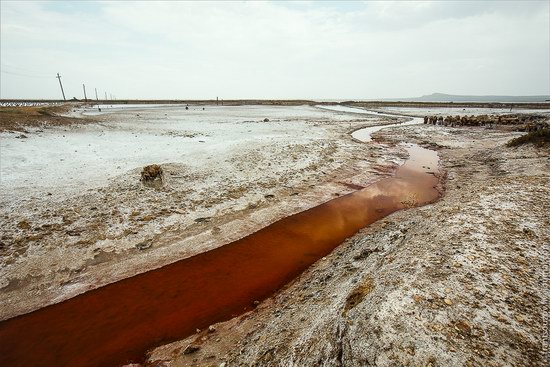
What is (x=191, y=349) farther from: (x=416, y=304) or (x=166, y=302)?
(x=416, y=304)

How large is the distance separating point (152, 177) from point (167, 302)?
27.3 ft

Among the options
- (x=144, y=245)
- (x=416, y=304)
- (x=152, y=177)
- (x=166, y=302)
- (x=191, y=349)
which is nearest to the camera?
(x=416, y=304)

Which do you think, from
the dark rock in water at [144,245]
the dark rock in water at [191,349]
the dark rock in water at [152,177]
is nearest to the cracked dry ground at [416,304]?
the dark rock in water at [191,349]

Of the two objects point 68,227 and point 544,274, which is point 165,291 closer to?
point 68,227

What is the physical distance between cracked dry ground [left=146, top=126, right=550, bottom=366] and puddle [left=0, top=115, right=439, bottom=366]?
1.95ft

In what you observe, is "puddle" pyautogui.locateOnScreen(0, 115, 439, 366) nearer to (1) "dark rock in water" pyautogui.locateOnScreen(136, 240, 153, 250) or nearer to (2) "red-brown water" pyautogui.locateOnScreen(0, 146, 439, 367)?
(2) "red-brown water" pyautogui.locateOnScreen(0, 146, 439, 367)

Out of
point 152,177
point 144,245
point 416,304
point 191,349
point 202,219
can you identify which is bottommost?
point 191,349

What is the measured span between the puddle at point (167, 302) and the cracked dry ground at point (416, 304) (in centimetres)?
59

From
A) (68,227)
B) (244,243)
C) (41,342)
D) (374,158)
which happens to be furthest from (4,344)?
(374,158)

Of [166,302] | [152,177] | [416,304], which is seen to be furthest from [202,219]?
[416,304]

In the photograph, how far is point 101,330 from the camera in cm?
623

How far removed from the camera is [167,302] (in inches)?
275

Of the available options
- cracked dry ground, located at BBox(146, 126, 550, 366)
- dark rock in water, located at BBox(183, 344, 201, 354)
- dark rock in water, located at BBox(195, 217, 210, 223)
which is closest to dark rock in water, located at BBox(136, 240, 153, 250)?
dark rock in water, located at BBox(195, 217, 210, 223)

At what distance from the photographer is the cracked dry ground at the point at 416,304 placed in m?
3.83
